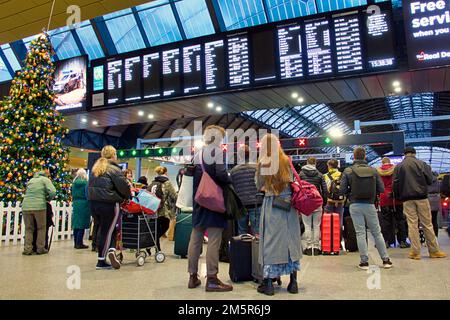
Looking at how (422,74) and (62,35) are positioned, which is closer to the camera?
(422,74)

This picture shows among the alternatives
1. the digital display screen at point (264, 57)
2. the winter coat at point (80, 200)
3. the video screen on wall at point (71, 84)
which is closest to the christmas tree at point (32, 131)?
the video screen on wall at point (71, 84)

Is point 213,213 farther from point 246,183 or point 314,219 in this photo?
point 314,219

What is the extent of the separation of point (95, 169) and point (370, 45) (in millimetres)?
5807

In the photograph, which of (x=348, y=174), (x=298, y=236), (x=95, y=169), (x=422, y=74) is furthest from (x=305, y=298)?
(x=422, y=74)

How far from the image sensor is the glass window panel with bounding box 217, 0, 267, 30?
37.4ft

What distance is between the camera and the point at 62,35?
14.7 meters

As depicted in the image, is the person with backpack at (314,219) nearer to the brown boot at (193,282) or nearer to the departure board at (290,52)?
the departure board at (290,52)

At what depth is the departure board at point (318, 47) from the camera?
7910mm

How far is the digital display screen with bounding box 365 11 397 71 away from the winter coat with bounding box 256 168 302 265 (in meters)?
4.92

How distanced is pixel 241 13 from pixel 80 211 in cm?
764

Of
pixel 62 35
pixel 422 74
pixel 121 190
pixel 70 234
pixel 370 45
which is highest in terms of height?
pixel 62 35

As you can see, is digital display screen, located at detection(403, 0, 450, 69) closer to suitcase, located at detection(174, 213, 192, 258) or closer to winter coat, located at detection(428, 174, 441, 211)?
winter coat, located at detection(428, 174, 441, 211)

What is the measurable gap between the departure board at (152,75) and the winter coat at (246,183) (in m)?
4.83

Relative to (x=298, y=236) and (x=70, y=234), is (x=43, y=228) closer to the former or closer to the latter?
(x=70, y=234)
